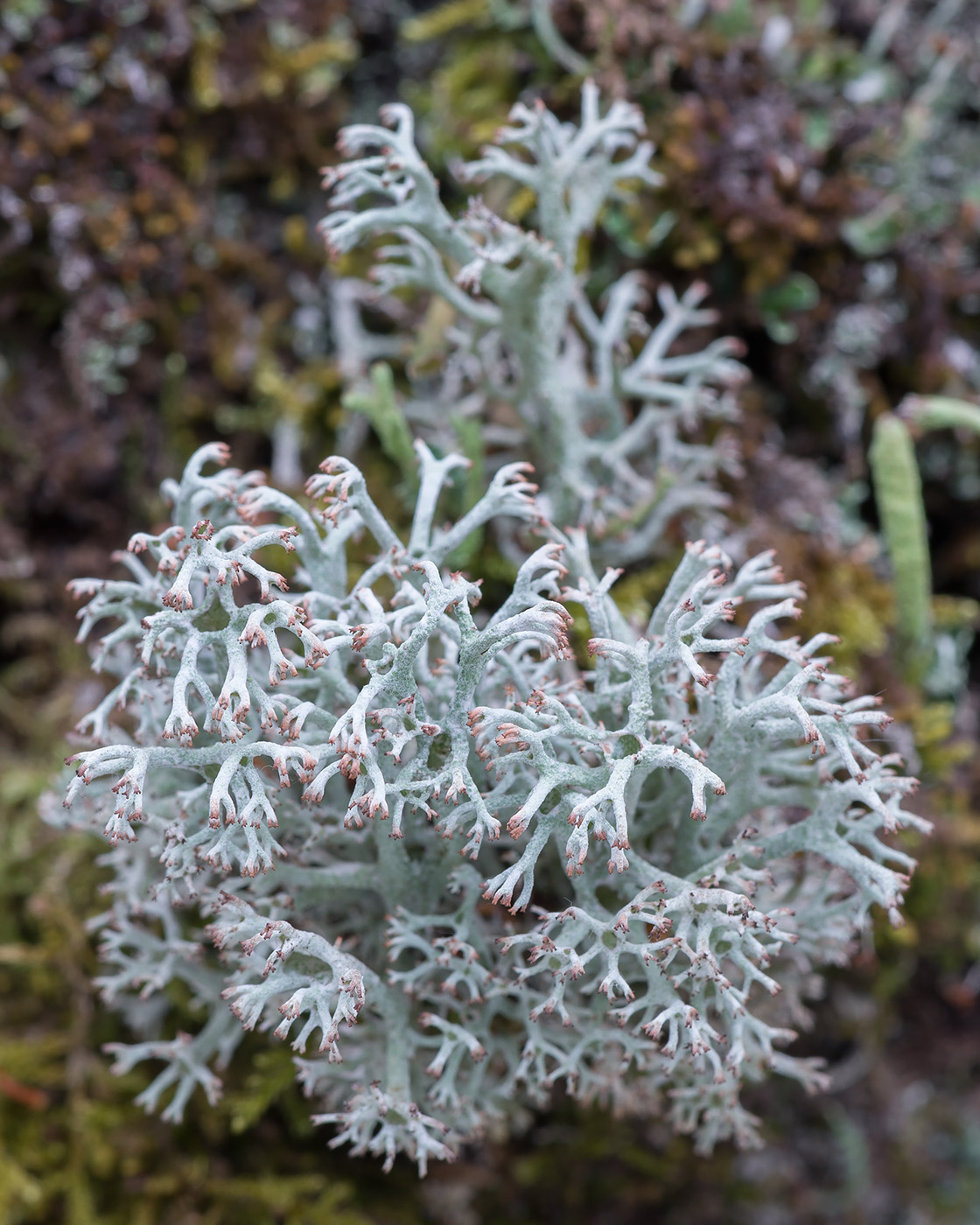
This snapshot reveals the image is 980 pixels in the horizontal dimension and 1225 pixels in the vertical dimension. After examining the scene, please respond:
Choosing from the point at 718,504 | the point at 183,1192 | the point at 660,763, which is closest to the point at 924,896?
the point at 718,504

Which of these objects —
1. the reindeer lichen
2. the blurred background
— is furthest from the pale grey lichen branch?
the reindeer lichen

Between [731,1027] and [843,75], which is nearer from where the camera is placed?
[731,1027]

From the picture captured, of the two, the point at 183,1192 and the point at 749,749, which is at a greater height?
the point at 749,749

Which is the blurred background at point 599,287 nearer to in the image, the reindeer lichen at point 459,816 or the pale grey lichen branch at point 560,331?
the pale grey lichen branch at point 560,331

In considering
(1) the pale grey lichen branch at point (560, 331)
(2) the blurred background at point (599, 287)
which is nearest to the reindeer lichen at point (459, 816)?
(1) the pale grey lichen branch at point (560, 331)

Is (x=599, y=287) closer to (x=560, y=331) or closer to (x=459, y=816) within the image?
(x=560, y=331)

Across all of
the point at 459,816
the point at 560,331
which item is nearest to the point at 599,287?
the point at 560,331

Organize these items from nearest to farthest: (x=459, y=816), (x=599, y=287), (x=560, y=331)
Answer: (x=459, y=816), (x=560, y=331), (x=599, y=287)

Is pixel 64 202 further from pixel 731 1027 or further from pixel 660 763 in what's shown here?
pixel 731 1027
